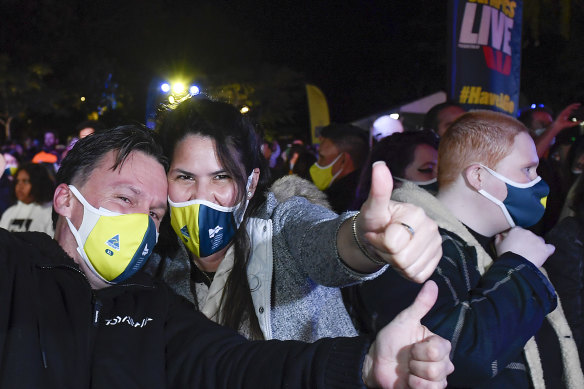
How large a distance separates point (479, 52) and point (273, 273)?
4498 mm

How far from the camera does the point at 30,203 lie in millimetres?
5746

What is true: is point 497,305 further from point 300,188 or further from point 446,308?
point 300,188

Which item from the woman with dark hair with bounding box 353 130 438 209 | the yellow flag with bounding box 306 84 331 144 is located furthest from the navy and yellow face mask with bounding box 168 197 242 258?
the yellow flag with bounding box 306 84 331 144

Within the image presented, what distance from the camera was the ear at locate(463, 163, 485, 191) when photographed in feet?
8.29

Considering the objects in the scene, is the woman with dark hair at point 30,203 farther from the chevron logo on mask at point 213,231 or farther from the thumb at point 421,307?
the thumb at point 421,307

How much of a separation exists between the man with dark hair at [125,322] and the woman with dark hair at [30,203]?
362cm

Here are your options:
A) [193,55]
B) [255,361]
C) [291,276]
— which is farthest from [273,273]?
[193,55]

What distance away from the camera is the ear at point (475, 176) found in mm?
2526

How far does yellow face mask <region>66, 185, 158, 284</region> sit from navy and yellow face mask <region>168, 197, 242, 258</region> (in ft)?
0.78

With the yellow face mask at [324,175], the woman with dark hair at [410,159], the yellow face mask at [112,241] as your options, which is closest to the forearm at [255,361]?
the yellow face mask at [112,241]

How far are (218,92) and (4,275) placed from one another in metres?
1.44

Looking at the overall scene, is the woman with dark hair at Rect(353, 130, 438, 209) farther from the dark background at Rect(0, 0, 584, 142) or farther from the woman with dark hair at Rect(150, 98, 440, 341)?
the dark background at Rect(0, 0, 584, 142)

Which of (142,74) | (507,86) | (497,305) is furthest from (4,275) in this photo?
(142,74)

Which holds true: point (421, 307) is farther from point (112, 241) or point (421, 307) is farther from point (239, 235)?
point (112, 241)
